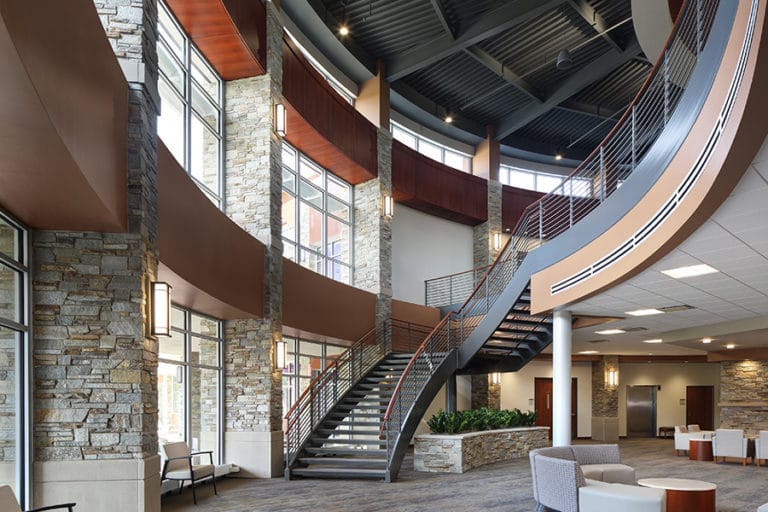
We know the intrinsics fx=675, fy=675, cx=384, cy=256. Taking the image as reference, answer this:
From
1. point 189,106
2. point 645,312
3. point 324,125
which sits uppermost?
point 324,125

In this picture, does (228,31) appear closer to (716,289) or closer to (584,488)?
(716,289)

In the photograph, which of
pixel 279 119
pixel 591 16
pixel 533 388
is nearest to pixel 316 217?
pixel 279 119

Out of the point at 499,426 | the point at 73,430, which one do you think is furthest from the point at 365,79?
the point at 73,430

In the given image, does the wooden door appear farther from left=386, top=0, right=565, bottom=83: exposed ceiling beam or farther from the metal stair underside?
left=386, top=0, right=565, bottom=83: exposed ceiling beam

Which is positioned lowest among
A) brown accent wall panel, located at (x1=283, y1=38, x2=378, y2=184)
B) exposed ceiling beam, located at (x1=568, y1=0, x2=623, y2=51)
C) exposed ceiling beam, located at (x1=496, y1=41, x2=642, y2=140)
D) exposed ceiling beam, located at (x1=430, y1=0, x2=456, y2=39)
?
brown accent wall panel, located at (x1=283, y1=38, x2=378, y2=184)

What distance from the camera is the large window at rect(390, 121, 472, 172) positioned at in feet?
63.1

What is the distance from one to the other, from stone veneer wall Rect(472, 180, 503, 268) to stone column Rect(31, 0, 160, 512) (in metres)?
14.8

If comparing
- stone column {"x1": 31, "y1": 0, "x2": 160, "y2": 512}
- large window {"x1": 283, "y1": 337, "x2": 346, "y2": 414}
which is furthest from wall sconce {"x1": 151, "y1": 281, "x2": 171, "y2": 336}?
large window {"x1": 283, "y1": 337, "x2": 346, "y2": 414}

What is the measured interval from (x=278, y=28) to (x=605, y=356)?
15254 millimetres

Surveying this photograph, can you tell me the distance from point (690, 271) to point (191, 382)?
24.4ft

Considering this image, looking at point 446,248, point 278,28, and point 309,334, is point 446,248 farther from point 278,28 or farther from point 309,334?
point 278,28

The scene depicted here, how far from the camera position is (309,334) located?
14039 mm

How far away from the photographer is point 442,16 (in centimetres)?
1526

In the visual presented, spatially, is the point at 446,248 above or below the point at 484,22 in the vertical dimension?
below
